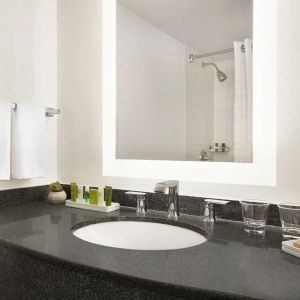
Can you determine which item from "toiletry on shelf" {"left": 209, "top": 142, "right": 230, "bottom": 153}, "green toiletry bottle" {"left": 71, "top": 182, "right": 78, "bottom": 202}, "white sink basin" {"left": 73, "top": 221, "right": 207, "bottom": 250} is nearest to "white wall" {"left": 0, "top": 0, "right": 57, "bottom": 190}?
"green toiletry bottle" {"left": 71, "top": 182, "right": 78, "bottom": 202}

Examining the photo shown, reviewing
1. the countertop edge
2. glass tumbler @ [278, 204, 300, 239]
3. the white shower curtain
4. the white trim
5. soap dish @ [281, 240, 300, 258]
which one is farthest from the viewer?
the white shower curtain

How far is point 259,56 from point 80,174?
99 centimetres

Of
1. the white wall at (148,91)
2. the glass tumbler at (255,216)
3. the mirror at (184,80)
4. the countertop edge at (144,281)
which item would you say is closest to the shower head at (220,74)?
the mirror at (184,80)

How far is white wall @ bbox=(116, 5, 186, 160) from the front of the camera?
1541 millimetres

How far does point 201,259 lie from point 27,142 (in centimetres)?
98

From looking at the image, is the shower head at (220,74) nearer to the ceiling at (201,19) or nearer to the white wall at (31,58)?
the ceiling at (201,19)

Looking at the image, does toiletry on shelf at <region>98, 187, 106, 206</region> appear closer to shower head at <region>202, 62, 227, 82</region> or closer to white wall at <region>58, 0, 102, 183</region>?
white wall at <region>58, 0, 102, 183</region>

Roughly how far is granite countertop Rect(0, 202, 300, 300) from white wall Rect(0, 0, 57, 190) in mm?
580

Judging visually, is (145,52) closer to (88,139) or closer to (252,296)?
(88,139)

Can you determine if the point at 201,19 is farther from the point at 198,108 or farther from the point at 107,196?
the point at 107,196

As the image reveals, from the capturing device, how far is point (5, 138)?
1304 millimetres

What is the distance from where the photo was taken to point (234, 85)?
1.32 metres

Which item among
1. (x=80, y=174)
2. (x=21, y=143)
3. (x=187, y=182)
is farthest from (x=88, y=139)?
(x=187, y=182)

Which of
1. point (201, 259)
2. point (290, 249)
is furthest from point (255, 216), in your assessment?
point (201, 259)
